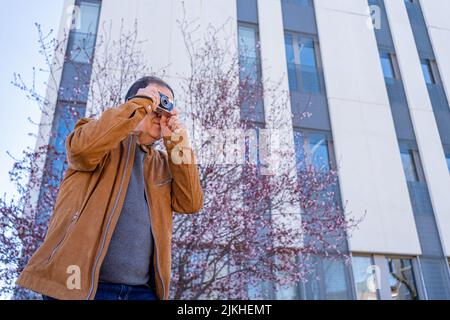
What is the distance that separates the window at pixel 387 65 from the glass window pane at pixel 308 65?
5.88 feet

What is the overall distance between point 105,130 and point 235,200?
3.29m

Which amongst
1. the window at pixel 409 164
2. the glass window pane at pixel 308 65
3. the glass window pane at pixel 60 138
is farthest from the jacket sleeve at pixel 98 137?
the window at pixel 409 164

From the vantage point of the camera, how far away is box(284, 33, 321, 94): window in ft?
25.3

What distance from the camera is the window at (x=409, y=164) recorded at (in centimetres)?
741

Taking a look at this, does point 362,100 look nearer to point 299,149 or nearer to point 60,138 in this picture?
point 299,149

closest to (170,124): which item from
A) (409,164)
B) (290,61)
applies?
(290,61)

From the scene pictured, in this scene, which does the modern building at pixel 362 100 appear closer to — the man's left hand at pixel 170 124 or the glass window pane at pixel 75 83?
the glass window pane at pixel 75 83

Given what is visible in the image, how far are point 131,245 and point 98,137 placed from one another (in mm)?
418

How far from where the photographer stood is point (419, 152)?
7641mm

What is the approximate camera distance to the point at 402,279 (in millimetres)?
6637

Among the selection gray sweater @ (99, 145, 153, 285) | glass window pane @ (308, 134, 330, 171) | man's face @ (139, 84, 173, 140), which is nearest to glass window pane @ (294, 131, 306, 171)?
glass window pane @ (308, 134, 330, 171)

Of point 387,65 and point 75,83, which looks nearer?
point 75,83

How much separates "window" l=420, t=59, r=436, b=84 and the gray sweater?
926 cm

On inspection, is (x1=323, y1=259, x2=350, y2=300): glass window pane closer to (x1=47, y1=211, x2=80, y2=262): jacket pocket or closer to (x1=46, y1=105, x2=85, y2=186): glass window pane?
(x1=46, y1=105, x2=85, y2=186): glass window pane
